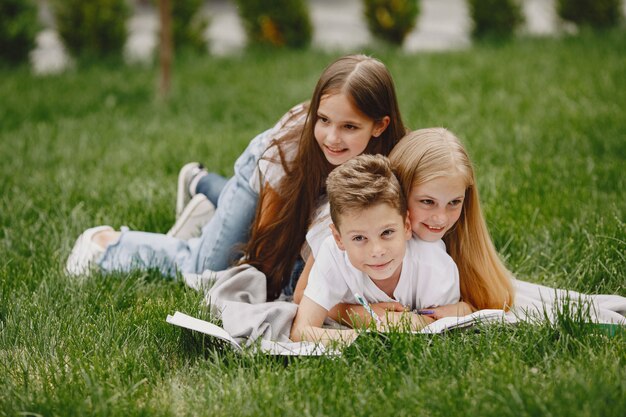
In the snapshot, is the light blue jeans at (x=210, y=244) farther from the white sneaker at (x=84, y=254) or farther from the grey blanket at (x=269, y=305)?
the grey blanket at (x=269, y=305)

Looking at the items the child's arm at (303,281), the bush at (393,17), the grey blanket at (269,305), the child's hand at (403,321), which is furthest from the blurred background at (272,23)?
the child's hand at (403,321)

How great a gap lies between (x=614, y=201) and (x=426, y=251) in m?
1.59

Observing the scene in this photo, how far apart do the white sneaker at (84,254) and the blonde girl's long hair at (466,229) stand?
5.17ft

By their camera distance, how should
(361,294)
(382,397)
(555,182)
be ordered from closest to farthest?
(382,397) < (361,294) < (555,182)

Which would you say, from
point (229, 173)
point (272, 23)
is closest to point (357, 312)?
point (229, 173)

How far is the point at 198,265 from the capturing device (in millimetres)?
3566

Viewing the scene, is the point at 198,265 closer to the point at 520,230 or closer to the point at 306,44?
the point at 520,230

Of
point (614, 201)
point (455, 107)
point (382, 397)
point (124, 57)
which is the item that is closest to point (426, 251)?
point (382, 397)

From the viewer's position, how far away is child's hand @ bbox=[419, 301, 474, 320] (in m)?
2.90

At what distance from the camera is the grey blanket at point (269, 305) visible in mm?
2805

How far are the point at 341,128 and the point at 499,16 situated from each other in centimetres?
632

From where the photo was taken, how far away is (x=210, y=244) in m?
3.54

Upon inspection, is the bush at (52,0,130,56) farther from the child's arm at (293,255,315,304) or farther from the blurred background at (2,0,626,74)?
the child's arm at (293,255,315,304)

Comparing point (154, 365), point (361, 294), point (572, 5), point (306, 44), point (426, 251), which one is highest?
point (572, 5)
